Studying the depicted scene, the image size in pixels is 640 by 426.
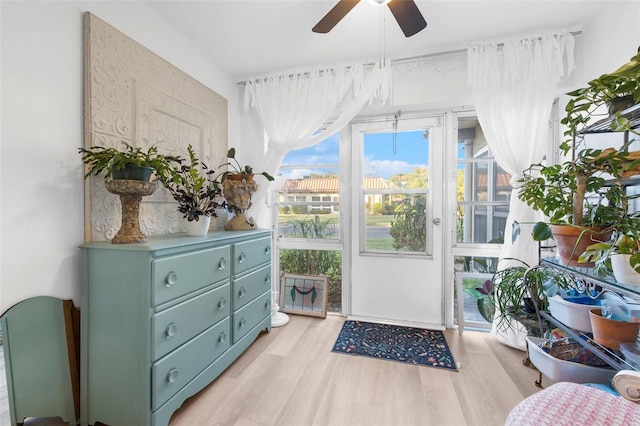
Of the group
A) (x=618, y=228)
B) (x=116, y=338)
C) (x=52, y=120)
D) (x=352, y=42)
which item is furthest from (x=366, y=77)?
(x=116, y=338)

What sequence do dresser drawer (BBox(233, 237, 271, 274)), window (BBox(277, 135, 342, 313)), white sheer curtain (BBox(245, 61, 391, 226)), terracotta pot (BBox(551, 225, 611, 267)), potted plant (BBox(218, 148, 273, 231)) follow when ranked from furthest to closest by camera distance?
window (BBox(277, 135, 342, 313)) → white sheer curtain (BBox(245, 61, 391, 226)) → potted plant (BBox(218, 148, 273, 231)) → dresser drawer (BBox(233, 237, 271, 274)) → terracotta pot (BBox(551, 225, 611, 267))

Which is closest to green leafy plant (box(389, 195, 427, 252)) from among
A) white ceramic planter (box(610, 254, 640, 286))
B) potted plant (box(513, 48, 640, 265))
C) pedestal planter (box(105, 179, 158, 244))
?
potted plant (box(513, 48, 640, 265))

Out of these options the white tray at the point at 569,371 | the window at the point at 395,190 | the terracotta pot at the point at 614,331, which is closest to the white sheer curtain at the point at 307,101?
the window at the point at 395,190

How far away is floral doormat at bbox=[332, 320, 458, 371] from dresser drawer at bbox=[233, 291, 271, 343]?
2.08 ft

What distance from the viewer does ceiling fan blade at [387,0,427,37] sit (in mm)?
1377

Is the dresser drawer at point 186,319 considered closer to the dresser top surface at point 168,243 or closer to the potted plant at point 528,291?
the dresser top surface at point 168,243

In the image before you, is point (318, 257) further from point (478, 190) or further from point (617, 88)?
point (617, 88)

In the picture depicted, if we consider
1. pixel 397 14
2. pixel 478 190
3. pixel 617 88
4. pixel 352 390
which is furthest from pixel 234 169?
pixel 617 88

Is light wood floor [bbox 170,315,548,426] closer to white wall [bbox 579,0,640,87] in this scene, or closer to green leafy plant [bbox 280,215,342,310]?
green leafy plant [bbox 280,215,342,310]

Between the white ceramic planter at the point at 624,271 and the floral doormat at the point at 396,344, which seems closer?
the white ceramic planter at the point at 624,271

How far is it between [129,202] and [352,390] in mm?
1654

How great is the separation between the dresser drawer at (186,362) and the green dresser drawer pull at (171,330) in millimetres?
100

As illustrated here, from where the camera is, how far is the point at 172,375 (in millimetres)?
1378

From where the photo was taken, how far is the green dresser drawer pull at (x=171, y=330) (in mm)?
1353
